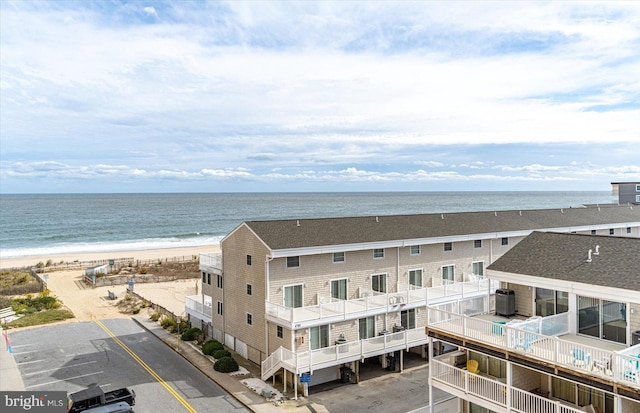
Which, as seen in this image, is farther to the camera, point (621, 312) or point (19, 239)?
point (19, 239)

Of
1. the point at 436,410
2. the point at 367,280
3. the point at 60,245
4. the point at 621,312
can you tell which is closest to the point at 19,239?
the point at 60,245

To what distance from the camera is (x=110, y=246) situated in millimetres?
102312

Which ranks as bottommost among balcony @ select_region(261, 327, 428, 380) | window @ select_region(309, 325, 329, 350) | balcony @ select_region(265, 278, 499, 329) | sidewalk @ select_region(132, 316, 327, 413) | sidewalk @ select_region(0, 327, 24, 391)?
sidewalk @ select_region(132, 316, 327, 413)

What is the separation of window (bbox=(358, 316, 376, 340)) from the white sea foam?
79.6m

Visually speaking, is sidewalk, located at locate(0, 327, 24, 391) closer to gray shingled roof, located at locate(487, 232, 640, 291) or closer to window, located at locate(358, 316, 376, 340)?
window, located at locate(358, 316, 376, 340)

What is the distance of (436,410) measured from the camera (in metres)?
21.0

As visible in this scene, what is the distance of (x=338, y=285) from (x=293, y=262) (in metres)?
3.38

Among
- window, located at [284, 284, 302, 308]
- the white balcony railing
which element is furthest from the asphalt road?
the white balcony railing

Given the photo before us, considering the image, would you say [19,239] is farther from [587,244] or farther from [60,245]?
[587,244]

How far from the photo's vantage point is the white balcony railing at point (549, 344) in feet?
45.8

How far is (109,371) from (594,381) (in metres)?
25.2

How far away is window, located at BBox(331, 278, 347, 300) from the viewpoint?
2953 cm

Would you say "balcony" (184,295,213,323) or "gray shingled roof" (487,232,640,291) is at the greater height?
"gray shingled roof" (487,232,640,291)

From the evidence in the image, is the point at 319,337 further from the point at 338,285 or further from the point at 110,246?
the point at 110,246
